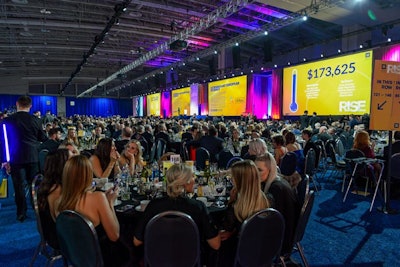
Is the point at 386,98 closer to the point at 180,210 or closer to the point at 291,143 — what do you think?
the point at 291,143

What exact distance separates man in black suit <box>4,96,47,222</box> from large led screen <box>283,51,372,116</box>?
447 inches

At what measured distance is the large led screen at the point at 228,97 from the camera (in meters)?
18.7

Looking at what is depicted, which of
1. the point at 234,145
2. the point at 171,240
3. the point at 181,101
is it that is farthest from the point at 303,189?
the point at 181,101

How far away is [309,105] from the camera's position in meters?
14.2

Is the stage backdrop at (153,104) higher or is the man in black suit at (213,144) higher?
the stage backdrop at (153,104)

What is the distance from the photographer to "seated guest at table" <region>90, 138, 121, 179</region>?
4039mm

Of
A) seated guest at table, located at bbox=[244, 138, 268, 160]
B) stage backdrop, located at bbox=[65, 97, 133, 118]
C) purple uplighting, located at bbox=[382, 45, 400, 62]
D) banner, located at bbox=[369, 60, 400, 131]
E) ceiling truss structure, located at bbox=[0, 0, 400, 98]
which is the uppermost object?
ceiling truss structure, located at bbox=[0, 0, 400, 98]

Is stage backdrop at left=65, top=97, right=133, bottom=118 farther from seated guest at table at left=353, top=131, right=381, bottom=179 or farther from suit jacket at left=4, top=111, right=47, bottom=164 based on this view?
seated guest at table at left=353, top=131, right=381, bottom=179

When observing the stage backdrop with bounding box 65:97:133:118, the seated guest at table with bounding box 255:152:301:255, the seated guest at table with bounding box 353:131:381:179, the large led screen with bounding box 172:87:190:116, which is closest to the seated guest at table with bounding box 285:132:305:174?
the seated guest at table with bounding box 353:131:381:179

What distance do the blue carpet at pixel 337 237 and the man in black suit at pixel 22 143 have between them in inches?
20.7

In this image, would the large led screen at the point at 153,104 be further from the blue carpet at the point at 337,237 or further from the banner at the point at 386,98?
the banner at the point at 386,98

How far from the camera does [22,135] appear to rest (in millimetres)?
4453

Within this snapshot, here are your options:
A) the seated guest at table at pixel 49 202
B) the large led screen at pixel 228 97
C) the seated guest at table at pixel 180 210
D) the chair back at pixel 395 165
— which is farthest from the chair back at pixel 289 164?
the large led screen at pixel 228 97

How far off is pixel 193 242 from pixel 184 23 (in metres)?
14.0
